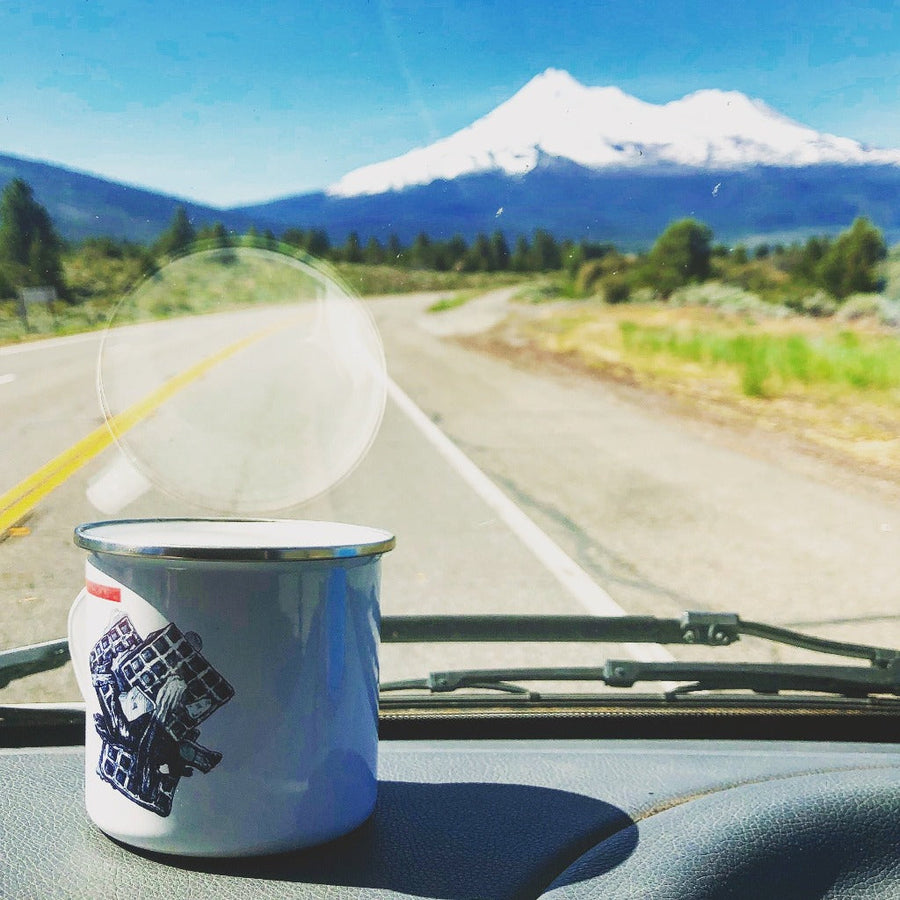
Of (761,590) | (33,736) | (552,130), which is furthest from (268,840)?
(761,590)

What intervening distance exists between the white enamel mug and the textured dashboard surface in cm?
6

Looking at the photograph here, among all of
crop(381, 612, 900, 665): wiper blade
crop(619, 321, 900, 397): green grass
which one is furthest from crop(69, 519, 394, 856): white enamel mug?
crop(619, 321, 900, 397): green grass

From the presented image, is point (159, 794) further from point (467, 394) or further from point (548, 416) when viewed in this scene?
point (467, 394)

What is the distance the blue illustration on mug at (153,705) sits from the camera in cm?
132

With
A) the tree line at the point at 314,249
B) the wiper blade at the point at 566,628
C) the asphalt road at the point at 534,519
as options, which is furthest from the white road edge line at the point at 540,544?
the tree line at the point at 314,249

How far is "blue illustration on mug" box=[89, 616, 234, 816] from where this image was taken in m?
1.32

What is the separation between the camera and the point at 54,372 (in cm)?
827

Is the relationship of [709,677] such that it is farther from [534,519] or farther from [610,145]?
[534,519]

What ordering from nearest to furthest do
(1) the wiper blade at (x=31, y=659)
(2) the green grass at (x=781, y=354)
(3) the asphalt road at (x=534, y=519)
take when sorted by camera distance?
1. (1) the wiper blade at (x=31, y=659)
2. (3) the asphalt road at (x=534, y=519)
3. (2) the green grass at (x=781, y=354)

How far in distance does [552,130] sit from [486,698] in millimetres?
1301

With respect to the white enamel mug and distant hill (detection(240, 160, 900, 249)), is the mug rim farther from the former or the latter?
distant hill (detection(240, 160, 900, 249))

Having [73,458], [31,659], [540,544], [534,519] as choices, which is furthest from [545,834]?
[534,519]

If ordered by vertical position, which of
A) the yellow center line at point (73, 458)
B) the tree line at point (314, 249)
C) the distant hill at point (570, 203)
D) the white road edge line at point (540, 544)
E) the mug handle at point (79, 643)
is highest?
the distant hill at point (570, 203)

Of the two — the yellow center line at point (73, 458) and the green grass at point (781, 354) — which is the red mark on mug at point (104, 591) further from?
the green grass at point (781, 354)
